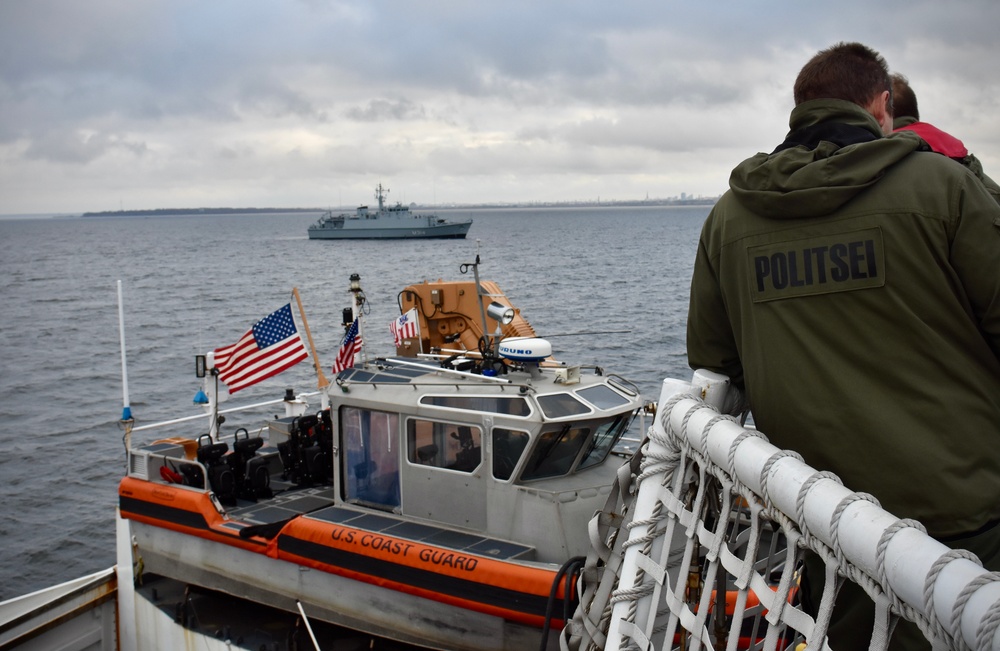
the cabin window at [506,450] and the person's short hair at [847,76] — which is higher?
the person's short hair at [847,76]

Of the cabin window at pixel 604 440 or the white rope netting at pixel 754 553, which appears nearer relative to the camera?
the white rope netting at pixel 754 553

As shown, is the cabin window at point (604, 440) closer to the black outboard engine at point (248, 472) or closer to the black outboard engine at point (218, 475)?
the black outboard engine at point (248, 472)

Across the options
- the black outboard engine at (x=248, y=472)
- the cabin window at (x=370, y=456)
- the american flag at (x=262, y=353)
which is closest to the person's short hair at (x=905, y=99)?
the cabin window at (x=370, y=456)

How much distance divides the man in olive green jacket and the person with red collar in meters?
0.59


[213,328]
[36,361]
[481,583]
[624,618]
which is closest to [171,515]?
[481,583]

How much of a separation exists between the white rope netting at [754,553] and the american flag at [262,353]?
7.76 metres

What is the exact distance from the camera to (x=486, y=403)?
332 inches

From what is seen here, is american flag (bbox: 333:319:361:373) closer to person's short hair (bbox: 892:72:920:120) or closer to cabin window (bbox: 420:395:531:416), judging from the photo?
cabin window (bbox: 420:395:531:416)

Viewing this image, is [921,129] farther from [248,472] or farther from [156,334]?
[156,334]

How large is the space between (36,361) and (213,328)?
322 inches

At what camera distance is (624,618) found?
8.46 ft

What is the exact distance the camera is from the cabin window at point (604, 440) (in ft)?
28.3

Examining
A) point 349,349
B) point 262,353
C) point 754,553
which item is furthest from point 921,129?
point 262,353

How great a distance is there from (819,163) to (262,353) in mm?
9375
